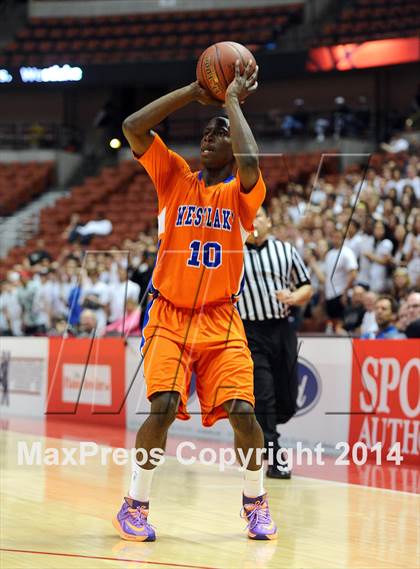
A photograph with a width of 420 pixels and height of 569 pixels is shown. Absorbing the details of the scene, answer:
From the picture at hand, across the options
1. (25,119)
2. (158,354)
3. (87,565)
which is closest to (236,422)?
(158,354)

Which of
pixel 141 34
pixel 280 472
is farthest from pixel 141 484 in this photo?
pixel 141 34

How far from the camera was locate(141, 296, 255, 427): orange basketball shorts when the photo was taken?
491cm

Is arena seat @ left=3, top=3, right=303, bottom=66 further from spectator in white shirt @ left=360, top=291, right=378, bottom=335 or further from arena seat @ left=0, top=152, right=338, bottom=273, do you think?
spectator in white shirt @ left=360, top=291, right=378, bottom=335

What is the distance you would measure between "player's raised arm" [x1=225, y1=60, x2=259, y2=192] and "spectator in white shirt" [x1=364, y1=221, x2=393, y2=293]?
249 inches

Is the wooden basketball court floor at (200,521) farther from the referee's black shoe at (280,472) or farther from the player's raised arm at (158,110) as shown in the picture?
the player's raised arm at (158,110)

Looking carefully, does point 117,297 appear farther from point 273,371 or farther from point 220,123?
point 220,123

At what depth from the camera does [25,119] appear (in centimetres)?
3100

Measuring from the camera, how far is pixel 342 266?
31.8 ft

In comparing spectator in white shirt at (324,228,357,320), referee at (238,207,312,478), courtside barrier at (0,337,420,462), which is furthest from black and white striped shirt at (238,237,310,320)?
spectator in white shirt at (324,228,357,320)

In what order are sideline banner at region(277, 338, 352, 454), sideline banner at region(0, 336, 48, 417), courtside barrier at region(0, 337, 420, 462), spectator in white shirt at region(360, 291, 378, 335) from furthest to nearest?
sideline banner at region(0, 336, 48, 417) < spectator in white shirt at region(360, 291, 378, 335) < sideline banner at region(277, 338, 352, 454) < courtside barrier at region(0, 337, 420, 462)

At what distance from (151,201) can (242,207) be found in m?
17.1

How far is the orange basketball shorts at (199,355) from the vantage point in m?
4.91

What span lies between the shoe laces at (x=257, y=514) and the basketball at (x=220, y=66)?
2118mm

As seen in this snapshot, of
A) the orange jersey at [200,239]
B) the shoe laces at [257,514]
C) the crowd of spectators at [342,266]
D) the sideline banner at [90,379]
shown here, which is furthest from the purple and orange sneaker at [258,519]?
the sideline banner at [90,379]
